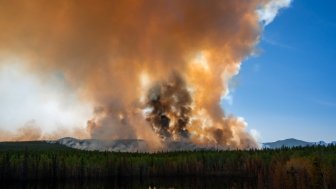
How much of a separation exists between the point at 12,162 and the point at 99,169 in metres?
31.4

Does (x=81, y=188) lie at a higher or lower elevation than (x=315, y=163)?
lower

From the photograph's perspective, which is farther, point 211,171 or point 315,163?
point 211,171

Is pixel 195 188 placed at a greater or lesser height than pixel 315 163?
lesser

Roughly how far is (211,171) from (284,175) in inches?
3258

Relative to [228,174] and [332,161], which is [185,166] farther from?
[332,161]

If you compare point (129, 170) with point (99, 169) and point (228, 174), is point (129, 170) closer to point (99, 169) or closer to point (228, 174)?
point (99, 169)

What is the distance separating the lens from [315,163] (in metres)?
94.1

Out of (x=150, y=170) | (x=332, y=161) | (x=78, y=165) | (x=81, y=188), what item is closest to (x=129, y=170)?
(x=150, y=170)

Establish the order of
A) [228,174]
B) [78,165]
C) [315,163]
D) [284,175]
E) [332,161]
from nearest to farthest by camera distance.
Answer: [284,175], [315,163], [332,161], [78,165], [228,174]

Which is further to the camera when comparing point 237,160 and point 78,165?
point 237,160

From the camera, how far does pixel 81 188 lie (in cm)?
9931

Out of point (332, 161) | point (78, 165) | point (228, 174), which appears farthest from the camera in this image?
point (228, 174)

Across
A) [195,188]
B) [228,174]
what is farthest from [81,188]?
[228,174]

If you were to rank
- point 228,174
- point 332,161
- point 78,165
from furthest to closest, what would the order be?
point 228,174 < point 78,165 < point 332,161
